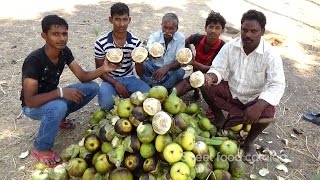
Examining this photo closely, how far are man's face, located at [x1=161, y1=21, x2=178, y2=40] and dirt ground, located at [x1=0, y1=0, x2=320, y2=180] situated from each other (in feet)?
4.42

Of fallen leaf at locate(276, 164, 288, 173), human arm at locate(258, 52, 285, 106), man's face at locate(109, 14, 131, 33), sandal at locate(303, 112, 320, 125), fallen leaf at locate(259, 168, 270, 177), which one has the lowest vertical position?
sandal at locate(303, 112, 320, 125)

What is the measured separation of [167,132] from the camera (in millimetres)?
2848

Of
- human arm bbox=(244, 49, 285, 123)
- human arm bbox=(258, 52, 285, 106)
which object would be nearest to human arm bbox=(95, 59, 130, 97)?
human arm bbox=(244, 49, 285, 123)

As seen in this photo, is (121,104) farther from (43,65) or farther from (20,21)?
(20,21)

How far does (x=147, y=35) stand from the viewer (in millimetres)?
6566

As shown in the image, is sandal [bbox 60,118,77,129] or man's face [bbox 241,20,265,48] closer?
man's face [bbox 241,20,265,48]

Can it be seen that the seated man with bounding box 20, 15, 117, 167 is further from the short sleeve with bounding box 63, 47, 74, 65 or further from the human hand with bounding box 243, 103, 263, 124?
the human hand with bounding box 243, 103, 263, 124

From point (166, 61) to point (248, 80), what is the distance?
3.64 feet

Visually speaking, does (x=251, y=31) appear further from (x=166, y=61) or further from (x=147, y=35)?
(x=147, y=35)

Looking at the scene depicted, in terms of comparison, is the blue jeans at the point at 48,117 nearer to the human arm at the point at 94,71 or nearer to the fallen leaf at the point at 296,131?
the human arm at the point at 94,71

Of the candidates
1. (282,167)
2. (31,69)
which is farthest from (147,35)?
(282,167)

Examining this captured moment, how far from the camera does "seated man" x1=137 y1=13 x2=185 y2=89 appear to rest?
13.5 ft

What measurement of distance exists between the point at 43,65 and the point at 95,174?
122 centimetres

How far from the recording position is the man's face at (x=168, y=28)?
409 centimetres
